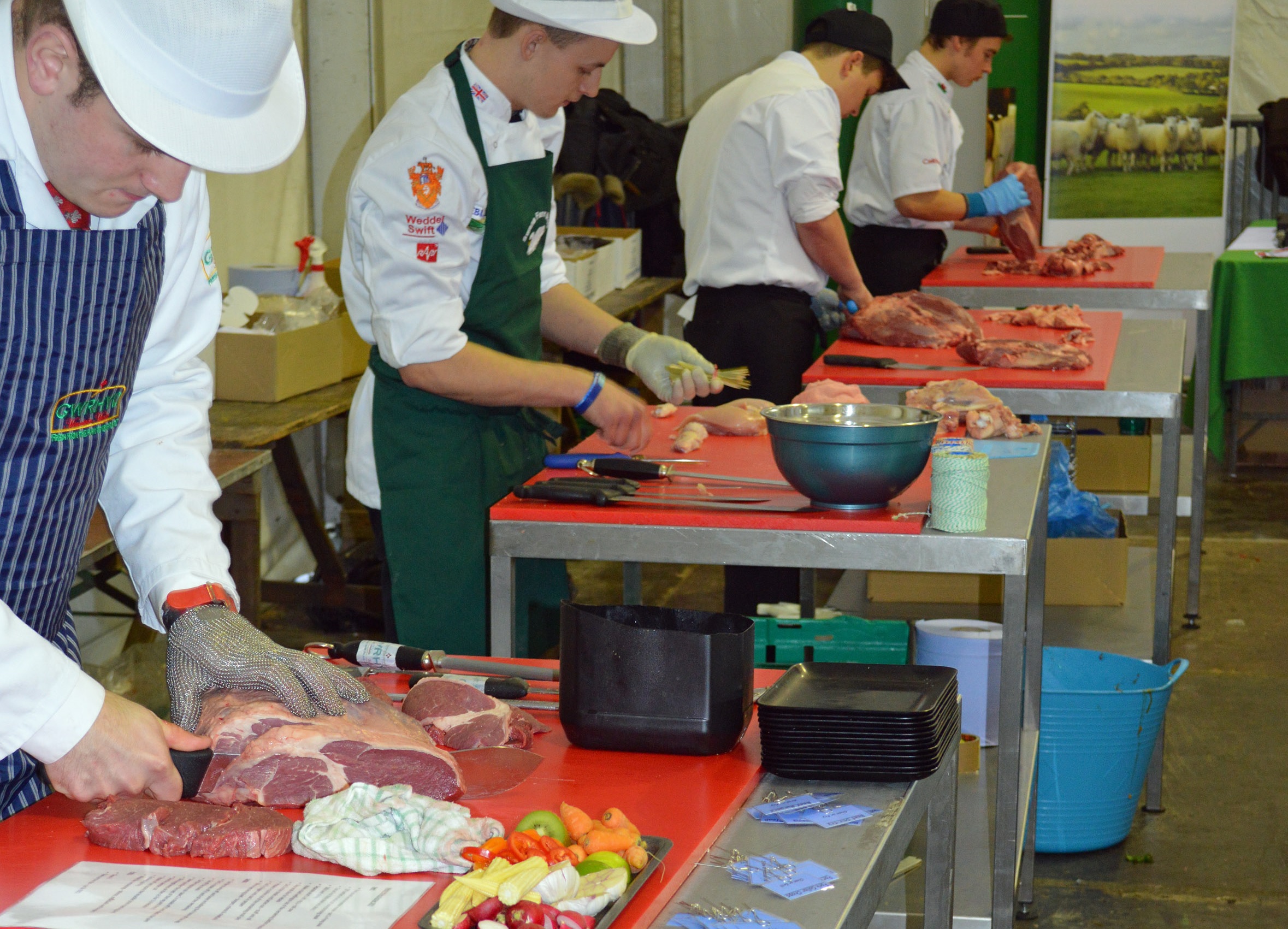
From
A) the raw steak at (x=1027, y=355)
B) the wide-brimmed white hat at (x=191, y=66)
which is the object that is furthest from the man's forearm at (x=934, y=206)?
the wide-brimmed white hat at (x=191, y=66)

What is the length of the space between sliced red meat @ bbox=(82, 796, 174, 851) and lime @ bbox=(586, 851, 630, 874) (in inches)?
16.4

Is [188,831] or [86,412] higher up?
[86,412]

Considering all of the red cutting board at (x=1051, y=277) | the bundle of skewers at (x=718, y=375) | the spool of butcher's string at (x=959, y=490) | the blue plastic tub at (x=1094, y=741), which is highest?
the red cutting board at (x=1051, y=277)

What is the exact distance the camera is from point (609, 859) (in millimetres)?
1314

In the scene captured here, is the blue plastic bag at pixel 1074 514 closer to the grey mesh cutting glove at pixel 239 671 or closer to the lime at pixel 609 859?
the grey mesh cutting glove at pixel 239 671

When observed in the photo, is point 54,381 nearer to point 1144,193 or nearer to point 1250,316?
point 1250,316

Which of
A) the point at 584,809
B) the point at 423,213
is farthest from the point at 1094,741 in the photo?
the point at 584,809

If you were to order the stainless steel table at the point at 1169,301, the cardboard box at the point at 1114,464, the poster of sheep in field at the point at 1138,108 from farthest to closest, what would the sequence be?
the poster of sheep in field at the point at 1138,108 < the cardboard box at the point at 1114,464 < the stainless steel table at the point at 1169,301

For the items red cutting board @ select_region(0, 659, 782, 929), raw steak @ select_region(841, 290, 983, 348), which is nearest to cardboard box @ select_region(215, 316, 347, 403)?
raw steak @ select_region(841, 290, 983, 348)

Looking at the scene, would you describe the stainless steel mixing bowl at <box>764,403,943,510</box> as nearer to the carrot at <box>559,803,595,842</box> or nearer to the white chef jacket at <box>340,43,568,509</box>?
the white chef jacket at <box>340,43,568,509</box>

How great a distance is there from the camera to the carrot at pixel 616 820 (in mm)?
1389

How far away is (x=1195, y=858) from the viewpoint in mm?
3555

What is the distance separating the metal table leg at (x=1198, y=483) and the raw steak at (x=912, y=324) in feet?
4.28

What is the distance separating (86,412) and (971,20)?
4944 mm
